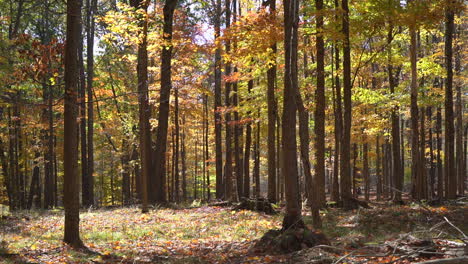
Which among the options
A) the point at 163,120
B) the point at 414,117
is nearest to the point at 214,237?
the point at 163,120

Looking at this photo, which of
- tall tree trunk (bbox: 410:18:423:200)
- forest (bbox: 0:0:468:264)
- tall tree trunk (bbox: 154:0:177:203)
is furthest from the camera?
tall tree trunk (bbox: 154:0:177:203)

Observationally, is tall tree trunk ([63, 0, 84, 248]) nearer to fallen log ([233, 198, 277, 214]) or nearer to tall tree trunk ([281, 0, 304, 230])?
tall tree trunk ([281, 0, 304, 230])

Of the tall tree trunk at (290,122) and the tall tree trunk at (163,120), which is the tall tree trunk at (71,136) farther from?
the tall tree trunk at (163,120)

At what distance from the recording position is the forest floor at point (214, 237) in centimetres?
688

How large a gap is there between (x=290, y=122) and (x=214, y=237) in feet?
12.4

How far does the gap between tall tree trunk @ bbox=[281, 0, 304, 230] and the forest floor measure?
3.61 feet

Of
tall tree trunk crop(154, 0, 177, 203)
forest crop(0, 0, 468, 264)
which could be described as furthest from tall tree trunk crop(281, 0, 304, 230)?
tall tree trunk crop(154, 0, 177, 203)

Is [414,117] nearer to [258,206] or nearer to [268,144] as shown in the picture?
[268,144]

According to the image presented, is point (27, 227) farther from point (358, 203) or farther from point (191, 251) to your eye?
point (358, 203)

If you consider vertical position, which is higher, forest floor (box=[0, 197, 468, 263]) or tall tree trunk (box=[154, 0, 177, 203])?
tall tree trunk (box=[154, 0, 177, 203])

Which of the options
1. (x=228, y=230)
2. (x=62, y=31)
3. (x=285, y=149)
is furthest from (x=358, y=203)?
(x=62, y=31)

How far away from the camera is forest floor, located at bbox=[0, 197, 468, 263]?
6.88 m

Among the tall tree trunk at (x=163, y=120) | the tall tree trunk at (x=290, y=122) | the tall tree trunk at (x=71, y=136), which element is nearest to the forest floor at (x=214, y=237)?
the tall tree trunk at (x=71, y=136)

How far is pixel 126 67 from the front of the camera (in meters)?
26.4
